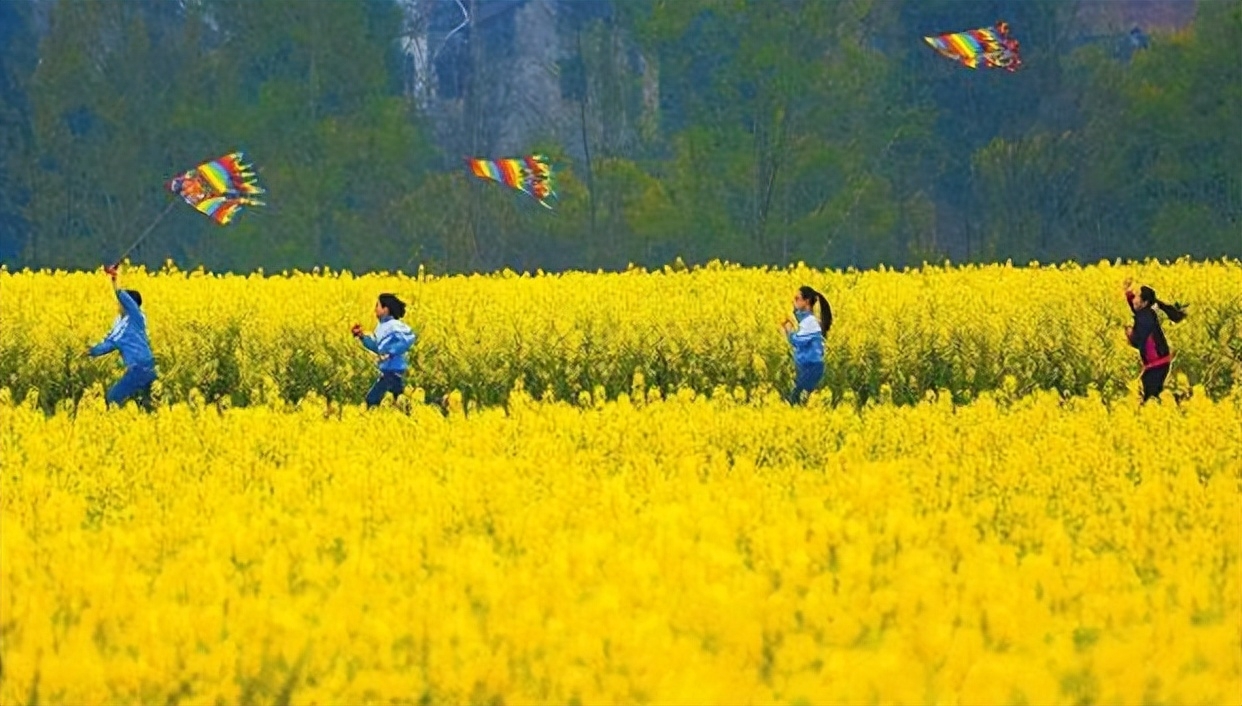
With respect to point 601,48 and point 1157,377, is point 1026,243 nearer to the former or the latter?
point 601,48

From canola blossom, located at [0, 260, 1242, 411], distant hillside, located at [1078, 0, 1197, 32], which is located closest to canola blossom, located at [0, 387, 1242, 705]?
canola blossom, located at [0, 260, 1242, 411]

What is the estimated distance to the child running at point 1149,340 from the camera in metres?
16.4

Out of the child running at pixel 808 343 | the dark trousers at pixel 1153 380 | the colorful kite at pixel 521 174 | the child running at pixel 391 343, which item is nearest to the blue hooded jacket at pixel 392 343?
the child running at pixel 391 343

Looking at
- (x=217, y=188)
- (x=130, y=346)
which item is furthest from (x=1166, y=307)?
(x=130, y=346)

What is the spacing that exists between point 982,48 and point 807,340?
23.3 meters

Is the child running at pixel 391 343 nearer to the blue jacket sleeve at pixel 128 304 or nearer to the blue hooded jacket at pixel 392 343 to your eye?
the blue hooded jacket at pixel 392 343

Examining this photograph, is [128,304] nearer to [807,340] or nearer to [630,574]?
[807,340]

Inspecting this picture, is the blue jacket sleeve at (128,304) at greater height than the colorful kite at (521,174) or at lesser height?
lesser

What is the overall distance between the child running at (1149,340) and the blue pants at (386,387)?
5650 millimetres

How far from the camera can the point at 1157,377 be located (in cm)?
1675

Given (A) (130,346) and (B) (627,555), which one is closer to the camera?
(B) (627,555)

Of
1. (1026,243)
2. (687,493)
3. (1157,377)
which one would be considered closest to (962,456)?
(687,493)

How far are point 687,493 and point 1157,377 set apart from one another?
8.72 metres

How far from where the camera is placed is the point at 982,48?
39.0m
